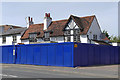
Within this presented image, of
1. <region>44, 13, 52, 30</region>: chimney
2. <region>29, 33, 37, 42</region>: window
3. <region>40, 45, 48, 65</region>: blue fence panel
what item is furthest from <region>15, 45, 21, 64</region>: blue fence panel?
<region>44, 13, 52, 30</region>: chimney

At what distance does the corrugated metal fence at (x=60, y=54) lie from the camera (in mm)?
21781

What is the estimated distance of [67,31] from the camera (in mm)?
40562

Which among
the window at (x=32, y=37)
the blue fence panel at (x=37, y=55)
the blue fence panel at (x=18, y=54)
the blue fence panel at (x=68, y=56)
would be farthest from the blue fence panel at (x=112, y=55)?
the window at (x=32, y=37)

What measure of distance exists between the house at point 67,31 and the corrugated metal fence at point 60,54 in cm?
1043

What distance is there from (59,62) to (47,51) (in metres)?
2.22

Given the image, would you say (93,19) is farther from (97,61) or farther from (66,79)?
(66,79)

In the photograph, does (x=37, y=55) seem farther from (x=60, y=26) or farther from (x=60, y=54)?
(x=60, y=26)

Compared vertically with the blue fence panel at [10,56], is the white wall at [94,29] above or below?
above

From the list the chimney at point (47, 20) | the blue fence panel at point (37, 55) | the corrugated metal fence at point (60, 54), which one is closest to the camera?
the corrugated metal fence at point (60, 54)

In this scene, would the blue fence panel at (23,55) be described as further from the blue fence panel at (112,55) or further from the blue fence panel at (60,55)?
the blue fence panel at (112,55)

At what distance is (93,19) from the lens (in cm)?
4147

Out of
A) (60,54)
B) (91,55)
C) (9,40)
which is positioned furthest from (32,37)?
(60,54)

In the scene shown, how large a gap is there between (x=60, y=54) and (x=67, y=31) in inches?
727

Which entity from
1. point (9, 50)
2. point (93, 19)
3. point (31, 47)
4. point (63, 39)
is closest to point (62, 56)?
point (31, 47)
